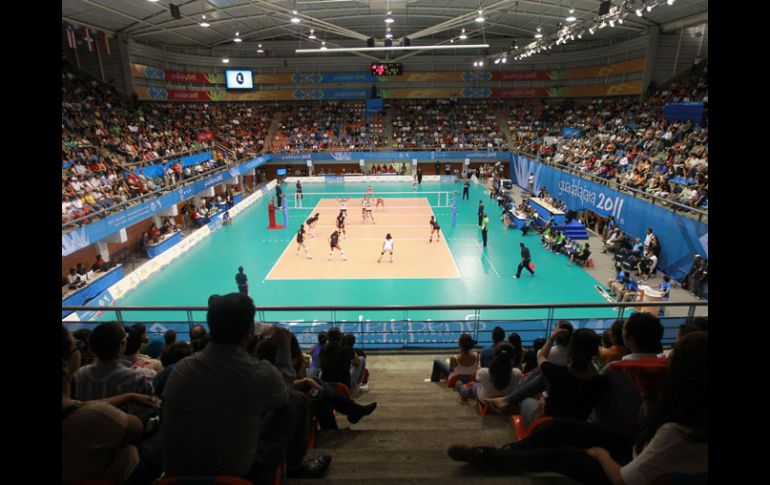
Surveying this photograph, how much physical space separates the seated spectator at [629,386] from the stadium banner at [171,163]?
2263 cm

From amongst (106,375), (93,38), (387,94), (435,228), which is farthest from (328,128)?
(106,375)

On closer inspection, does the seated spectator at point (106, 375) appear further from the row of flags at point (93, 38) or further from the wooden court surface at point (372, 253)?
the row of flags at point (93, 38)

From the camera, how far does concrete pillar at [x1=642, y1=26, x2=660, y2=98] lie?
1281 inches

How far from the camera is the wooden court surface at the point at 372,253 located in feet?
52.9

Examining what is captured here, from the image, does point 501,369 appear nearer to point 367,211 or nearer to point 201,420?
point 201,420

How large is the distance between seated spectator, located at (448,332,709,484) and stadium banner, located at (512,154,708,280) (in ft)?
43.3

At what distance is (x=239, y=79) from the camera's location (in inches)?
1661

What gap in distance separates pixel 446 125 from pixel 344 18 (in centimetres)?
1519

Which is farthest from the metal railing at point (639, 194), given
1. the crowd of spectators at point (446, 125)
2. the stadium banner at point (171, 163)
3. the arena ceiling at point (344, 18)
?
the stadium banner at point (171, 163)
